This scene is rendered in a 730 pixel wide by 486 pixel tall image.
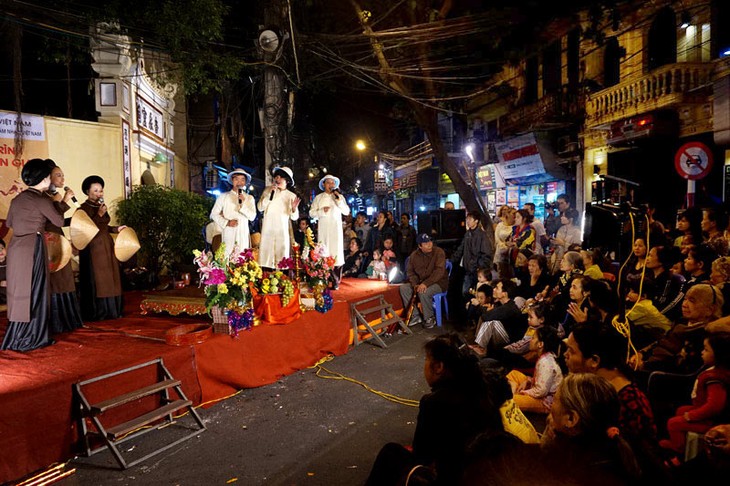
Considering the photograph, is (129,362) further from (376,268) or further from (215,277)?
(376,268)

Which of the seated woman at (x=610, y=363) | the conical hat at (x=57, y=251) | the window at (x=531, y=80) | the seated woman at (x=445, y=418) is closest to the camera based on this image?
the seated woman at (x=445, y=418)

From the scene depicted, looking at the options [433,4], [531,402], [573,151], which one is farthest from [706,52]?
[531,402]

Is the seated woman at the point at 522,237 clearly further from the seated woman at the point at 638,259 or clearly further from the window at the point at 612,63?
the window at the point at 612,63

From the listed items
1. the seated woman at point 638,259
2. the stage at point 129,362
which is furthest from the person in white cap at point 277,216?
the seated woman at point 638,259

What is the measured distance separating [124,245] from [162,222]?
3.39 metres

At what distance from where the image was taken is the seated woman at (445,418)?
97.5 inches

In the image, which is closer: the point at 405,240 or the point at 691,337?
the point at 691,337

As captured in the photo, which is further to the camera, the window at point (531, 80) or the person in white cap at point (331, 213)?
the window at point (531, 80)

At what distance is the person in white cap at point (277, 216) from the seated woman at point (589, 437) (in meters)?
6.45

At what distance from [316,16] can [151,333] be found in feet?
33.3

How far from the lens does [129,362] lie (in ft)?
14.7

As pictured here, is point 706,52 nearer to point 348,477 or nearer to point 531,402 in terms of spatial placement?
point 531,402

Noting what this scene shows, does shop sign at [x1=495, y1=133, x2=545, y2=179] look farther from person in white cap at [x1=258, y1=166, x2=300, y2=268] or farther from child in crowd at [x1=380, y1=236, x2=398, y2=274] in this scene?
person in white cap at [x1=258, y1=166, x2=300, y2=268]

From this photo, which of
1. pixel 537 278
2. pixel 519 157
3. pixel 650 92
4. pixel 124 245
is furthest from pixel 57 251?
pixel 519 157
